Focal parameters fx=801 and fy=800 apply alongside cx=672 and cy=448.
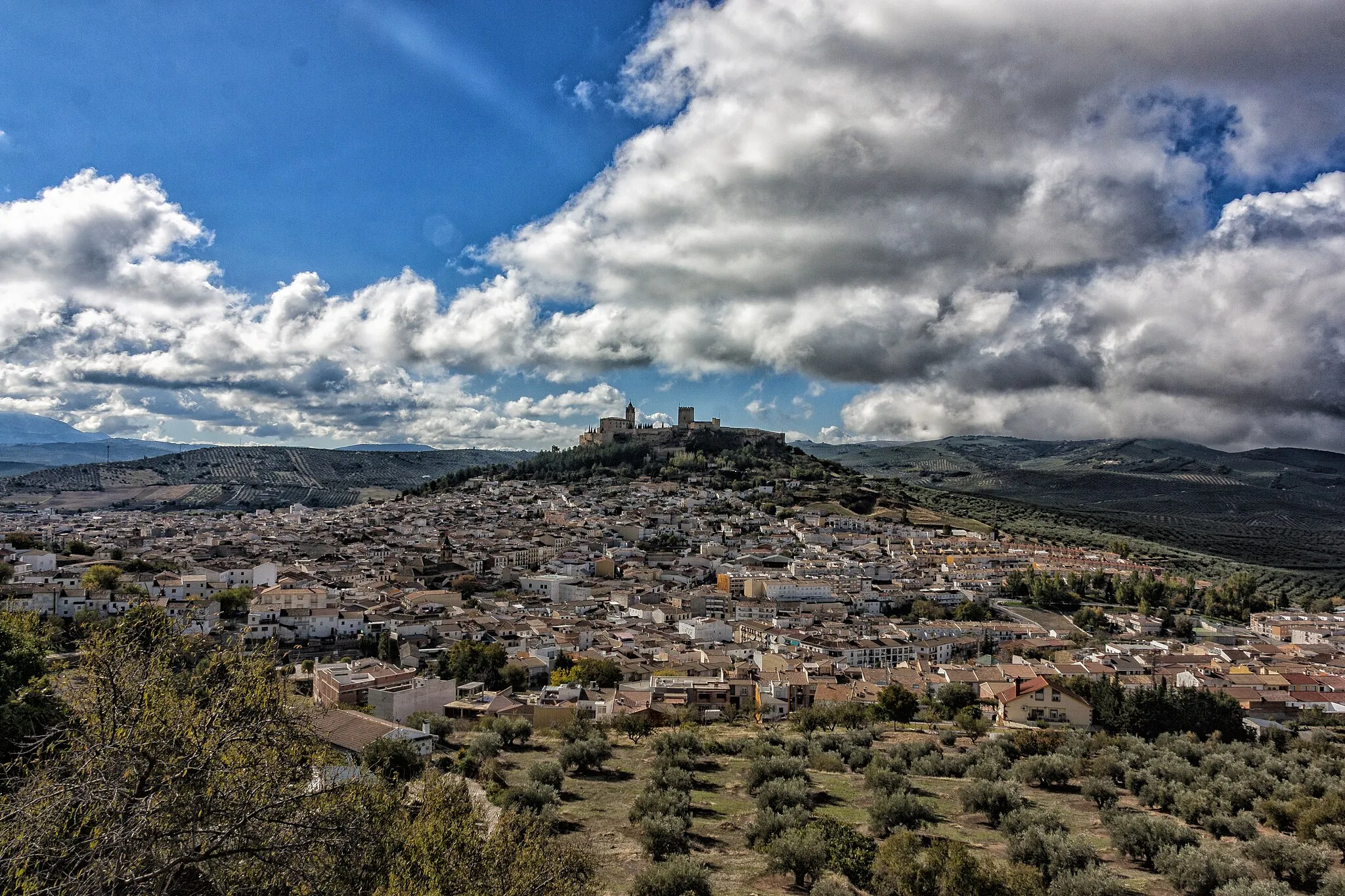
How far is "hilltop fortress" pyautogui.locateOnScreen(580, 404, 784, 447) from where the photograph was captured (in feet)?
400

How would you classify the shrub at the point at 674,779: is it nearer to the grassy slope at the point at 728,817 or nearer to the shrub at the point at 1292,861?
the grassy slope at the point at 728,817

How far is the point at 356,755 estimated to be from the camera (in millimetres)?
16031

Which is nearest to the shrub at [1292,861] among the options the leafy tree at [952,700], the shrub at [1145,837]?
the shrub at [1145,837]

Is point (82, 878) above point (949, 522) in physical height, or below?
above

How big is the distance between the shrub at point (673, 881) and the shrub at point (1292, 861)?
331 inches

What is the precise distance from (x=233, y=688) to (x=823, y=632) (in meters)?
36.9

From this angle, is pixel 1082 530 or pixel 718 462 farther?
pixel 718 462

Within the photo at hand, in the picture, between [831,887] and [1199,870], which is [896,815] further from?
[1199,870]

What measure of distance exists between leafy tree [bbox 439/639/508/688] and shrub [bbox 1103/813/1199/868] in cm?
2175

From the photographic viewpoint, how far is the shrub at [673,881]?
10.8m

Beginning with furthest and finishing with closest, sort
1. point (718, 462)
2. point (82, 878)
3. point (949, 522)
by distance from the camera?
point (718, 462), point (949, 522), point (82, 878)

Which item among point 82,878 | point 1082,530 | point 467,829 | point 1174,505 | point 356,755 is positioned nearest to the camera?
point 82,878

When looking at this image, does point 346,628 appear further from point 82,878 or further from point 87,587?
point 82,878

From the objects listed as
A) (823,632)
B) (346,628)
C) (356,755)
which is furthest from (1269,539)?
(356,755)
